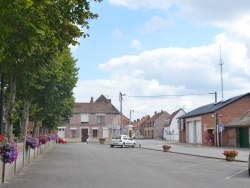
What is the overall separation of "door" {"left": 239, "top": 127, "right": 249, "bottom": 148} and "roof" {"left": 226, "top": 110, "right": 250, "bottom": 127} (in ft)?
2.57

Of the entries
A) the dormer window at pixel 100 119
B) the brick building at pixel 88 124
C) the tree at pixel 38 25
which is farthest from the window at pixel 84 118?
the tree at pixel 38 25

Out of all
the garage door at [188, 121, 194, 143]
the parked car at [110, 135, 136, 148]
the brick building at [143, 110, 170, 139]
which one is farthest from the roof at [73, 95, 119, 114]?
the parked car at [110, 135, 136, 148]

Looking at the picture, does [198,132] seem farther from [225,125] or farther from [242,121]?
[242,121]

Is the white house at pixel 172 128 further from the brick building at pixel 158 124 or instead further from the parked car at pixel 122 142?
the parked car at pixel 122 142

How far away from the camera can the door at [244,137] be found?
42.2 m

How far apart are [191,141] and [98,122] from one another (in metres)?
28.8

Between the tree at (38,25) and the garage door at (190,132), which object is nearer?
the tree at (38,25)

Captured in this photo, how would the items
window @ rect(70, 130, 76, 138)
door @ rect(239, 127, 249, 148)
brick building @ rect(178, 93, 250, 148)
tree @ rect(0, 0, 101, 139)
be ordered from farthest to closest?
window @ rect(70, 130, 76, 138) → brick building @ rect(178, 93, 250, 148) → door @ rect(239, 127, 249, 148) → tree @ rect(0, 0, 101, 139)

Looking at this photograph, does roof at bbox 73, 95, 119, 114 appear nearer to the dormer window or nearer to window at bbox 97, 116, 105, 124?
the dormer window

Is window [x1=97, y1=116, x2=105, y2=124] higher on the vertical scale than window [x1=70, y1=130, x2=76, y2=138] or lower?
higher

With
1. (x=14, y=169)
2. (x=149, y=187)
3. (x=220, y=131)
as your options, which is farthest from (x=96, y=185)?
(x=220, y=131)

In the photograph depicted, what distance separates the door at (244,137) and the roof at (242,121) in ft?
2.57

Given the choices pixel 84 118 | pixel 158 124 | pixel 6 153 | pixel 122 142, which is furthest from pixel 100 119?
pixel 6 153

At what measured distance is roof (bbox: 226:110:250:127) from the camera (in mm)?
41744
